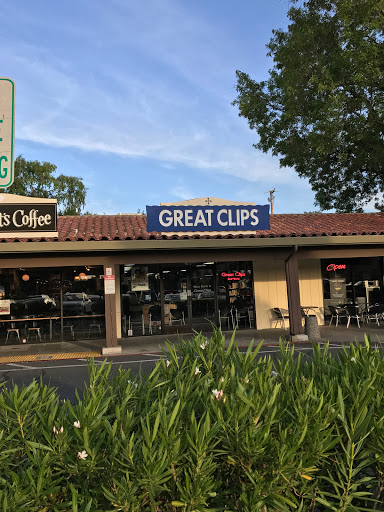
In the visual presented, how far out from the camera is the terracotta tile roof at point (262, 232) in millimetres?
12781

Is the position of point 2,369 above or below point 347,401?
below

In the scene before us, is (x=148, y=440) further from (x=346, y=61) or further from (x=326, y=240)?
(x=346, y=61)

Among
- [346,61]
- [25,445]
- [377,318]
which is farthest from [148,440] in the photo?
[346,61]

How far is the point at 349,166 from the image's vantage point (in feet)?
→ 77.9

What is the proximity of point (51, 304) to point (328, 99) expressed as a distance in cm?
1412

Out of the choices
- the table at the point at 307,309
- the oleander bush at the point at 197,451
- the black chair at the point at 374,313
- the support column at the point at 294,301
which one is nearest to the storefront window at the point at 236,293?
the table at the point at 307,309

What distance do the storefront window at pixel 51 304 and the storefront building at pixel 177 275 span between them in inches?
1.4

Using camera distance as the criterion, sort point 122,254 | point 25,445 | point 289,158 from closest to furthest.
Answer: point 25,445 < point 122,254 < point 289,158

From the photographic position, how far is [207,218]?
13.2 meters

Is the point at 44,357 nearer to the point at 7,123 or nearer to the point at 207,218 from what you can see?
the point at 207,218

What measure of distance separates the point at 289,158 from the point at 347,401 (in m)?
22.0

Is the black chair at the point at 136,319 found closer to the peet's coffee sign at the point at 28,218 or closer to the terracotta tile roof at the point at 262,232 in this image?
the terracotta tile roof at the point at 262,232

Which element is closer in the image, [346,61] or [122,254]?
[122,254]

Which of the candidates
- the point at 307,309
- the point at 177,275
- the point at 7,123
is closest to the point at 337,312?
the point at 307,309
